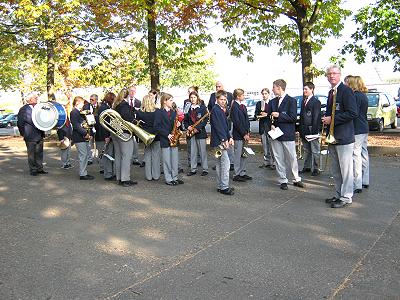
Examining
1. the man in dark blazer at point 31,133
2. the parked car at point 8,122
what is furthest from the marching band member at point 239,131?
the parked car at point 8,122

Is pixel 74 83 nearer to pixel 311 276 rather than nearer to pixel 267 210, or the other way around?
pixel 267 210

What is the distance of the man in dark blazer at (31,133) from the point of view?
9719mm

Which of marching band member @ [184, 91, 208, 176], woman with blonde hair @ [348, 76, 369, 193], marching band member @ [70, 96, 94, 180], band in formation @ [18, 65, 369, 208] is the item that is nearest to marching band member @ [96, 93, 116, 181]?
band in formation @ [18, 65, 369, 208]

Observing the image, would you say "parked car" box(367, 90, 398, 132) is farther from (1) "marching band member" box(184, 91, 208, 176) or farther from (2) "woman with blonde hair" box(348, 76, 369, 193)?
(2) "woman with blonde hair" box(348, 76, 369, 193)

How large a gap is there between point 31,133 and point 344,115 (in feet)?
22.8

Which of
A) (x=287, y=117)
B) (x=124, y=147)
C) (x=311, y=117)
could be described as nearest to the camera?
(x=287, y=117)

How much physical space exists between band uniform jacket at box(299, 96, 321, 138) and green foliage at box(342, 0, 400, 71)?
674cm

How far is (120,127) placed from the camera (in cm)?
823

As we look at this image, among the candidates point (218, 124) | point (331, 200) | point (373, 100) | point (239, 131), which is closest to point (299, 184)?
point (331, 200)

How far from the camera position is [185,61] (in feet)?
52.1

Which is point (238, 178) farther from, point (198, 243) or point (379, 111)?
point (379, 111)

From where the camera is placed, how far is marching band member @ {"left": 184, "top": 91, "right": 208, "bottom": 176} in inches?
366

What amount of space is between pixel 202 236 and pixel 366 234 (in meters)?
1.98

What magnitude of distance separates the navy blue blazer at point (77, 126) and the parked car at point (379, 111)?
12.1 meters
